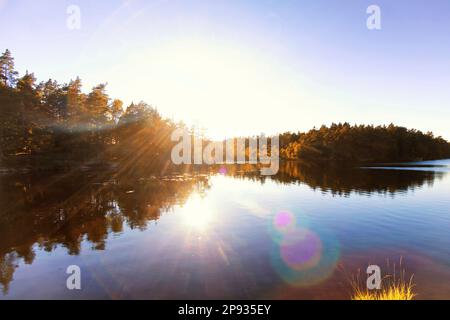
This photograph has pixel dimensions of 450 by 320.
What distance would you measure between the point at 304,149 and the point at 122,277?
562 feet

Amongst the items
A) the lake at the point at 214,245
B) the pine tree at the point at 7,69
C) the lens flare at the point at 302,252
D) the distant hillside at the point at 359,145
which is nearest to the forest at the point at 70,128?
Result: the pine tree at the point at 7,69

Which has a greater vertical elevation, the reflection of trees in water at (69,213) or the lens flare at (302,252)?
the reflection of trees in water at (69,213)

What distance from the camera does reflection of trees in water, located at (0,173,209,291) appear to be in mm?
19875

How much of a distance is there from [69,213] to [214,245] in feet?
57.2

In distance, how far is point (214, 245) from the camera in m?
20.6

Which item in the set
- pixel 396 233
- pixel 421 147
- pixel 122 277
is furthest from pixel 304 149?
pixel 122 277

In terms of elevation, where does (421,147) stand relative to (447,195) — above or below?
above

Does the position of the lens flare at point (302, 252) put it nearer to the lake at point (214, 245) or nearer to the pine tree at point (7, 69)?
the lake at point (214, 245)

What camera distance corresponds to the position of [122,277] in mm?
15016

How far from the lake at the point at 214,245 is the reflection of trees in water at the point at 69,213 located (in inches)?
4.4

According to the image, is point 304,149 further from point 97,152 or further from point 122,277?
point 122,277

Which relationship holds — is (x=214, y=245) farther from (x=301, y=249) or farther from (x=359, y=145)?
(x=359, y=145)

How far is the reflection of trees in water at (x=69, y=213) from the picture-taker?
1988cm

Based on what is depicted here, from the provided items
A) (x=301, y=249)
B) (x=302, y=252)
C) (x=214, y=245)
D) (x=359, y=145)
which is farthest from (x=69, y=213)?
(x=359, y=145)
